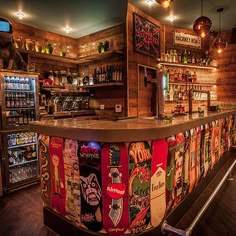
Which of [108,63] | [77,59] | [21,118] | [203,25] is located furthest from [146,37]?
[21,118]

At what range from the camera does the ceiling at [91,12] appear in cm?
322

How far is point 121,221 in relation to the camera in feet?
5.48

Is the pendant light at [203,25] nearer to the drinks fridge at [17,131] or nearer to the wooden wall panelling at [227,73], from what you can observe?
the drinks fridge at [17,131]

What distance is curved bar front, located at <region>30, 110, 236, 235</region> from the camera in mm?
1602

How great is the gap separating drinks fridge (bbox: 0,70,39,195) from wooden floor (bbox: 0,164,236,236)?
1.12ft

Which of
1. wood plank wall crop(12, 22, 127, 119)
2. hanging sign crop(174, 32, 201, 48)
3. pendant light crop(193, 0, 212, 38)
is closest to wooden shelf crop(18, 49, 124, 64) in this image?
wood plank wall crop(12, 22, 127, 119)

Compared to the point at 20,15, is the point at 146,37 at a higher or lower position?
lower

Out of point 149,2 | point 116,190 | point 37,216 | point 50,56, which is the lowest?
point 37,216

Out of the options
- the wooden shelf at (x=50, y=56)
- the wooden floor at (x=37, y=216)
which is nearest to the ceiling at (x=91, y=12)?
the wooden shelf at (x=50, y=56)

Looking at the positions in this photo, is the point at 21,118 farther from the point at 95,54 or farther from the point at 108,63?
the point at 108,63

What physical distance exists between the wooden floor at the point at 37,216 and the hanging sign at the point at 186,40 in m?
3.73

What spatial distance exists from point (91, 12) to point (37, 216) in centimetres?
315

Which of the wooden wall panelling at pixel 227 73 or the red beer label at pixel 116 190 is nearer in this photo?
the red beer label at pixel 116 190

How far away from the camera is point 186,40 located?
5516 millimetres
